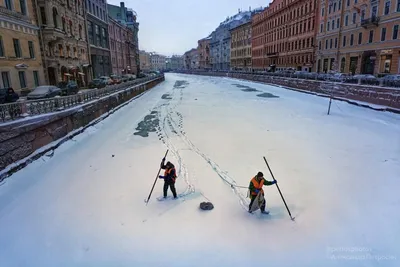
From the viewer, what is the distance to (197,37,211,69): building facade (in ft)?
421

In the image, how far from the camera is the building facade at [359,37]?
30266 millimetres

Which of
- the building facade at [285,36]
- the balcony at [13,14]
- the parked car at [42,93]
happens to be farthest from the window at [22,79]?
the building facade at [285,36]

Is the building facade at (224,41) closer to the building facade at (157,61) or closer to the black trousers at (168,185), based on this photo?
the building facade at (157,61)

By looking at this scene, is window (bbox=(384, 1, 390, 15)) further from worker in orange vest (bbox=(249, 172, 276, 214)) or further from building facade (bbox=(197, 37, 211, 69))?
building facade (bbox=(197, 37, 211, 69))

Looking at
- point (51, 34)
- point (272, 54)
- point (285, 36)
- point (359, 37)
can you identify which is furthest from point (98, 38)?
point (272, 54)

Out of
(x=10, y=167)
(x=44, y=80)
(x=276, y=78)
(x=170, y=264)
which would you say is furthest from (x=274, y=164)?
(x=276, y=78)

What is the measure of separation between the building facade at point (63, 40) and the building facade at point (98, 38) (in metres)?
3.08

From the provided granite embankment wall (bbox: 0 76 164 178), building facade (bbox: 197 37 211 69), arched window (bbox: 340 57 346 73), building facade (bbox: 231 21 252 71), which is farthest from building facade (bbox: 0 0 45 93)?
building facade (bbox: 197 37 211 69)

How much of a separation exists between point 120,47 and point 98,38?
1586 cm

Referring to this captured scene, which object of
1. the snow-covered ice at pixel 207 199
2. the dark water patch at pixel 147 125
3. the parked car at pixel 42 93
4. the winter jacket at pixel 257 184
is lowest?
the snow-covered ice at pixel 207 199

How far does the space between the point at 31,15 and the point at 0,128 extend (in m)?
19.2

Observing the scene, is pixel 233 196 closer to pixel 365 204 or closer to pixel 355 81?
pixel 365 204

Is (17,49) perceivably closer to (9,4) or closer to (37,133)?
(9,4)

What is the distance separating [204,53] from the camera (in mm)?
134125
